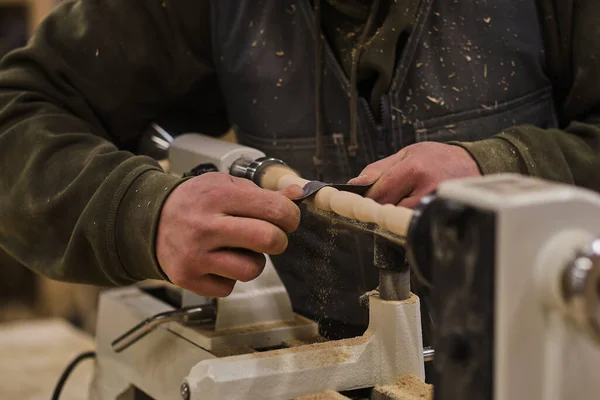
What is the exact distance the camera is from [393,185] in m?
0.74

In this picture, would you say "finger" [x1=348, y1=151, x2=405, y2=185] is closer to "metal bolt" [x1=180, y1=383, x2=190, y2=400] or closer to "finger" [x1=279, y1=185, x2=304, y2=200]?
"finger" [x1=279, y1=185, x2=304, y2=200]

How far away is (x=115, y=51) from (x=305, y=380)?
636mm

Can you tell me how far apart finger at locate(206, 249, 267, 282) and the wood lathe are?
0.08 meters

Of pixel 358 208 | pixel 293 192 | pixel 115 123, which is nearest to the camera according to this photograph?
pixel 358 208

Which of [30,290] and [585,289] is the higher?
[585,289]

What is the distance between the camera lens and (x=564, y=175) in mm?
875

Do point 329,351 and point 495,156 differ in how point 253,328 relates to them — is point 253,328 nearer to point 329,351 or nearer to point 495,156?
point 329,351

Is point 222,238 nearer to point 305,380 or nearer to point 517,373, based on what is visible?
point 305,380

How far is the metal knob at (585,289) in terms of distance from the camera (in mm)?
454

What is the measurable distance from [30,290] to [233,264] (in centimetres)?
237

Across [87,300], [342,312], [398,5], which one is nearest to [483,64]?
[398,5]

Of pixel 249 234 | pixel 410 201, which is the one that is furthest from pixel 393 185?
pixel 249 234

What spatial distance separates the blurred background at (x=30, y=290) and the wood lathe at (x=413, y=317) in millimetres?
1712

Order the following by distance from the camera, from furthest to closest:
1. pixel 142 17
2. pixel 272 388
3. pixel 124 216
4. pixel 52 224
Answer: pixel 142 17 → pixel 52 224 → pixel 124 216 → pixel 272 388
